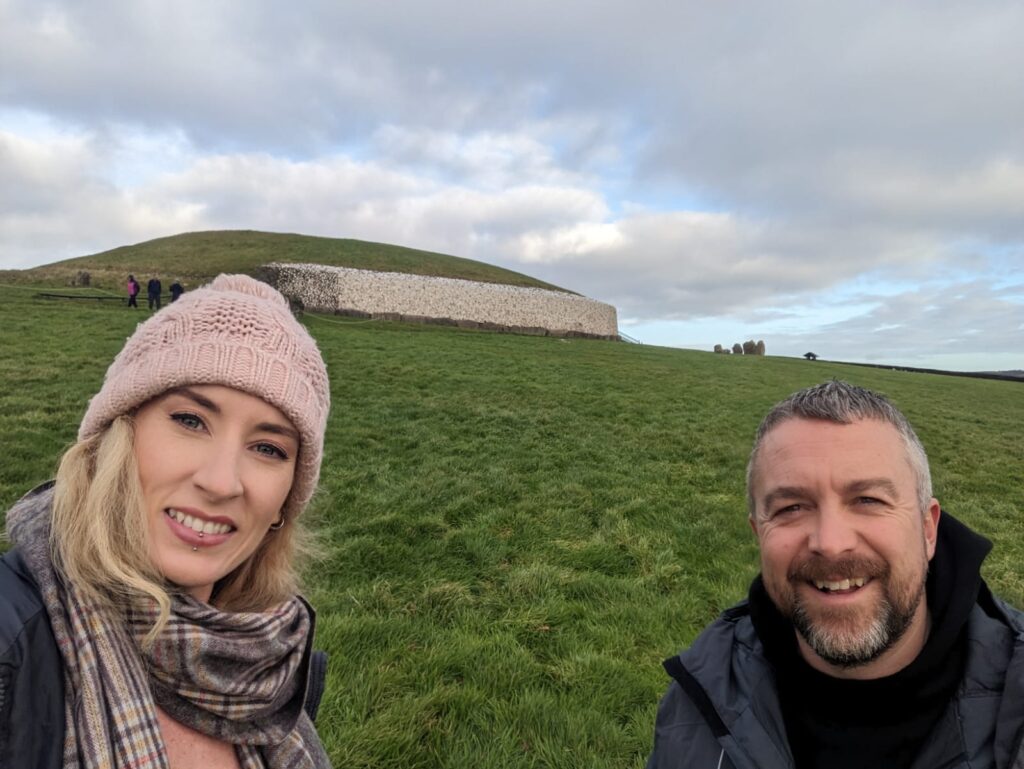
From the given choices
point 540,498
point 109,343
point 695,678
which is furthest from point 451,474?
point 109,343

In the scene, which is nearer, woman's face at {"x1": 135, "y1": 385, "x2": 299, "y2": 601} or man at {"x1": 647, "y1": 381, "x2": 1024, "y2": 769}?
woman's face at {"x1": 135, "y1": 385, "x2": 299, "y2": 601}

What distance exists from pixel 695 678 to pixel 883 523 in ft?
2.98

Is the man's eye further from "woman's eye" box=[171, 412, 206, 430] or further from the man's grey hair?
"woman's eye" box=[171, 412, 206, 430]

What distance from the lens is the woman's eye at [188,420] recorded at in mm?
1699

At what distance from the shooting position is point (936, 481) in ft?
33.1

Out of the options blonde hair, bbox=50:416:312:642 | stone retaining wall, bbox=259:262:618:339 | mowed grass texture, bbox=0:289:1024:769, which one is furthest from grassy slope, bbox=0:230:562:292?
blonde hair, bbox=50:416:312:642

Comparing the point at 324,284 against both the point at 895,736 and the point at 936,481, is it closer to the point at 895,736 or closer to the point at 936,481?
the point at 936,481

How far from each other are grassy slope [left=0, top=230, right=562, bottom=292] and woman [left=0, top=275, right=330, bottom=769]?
39.9m

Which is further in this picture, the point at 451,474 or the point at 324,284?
the point at 324,284

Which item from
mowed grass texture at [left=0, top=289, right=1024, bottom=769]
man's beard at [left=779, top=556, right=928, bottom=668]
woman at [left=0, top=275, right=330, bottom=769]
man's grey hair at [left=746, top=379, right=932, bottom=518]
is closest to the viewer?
woman at [left=0, top=275, right=330, bottom=769]

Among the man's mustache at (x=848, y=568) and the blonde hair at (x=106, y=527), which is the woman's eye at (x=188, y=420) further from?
the man's mustache at (x=848, y=568)

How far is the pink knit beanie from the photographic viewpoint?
167cm

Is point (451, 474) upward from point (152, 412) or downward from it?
downward

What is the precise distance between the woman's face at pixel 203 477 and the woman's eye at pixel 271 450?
0.02 meters
